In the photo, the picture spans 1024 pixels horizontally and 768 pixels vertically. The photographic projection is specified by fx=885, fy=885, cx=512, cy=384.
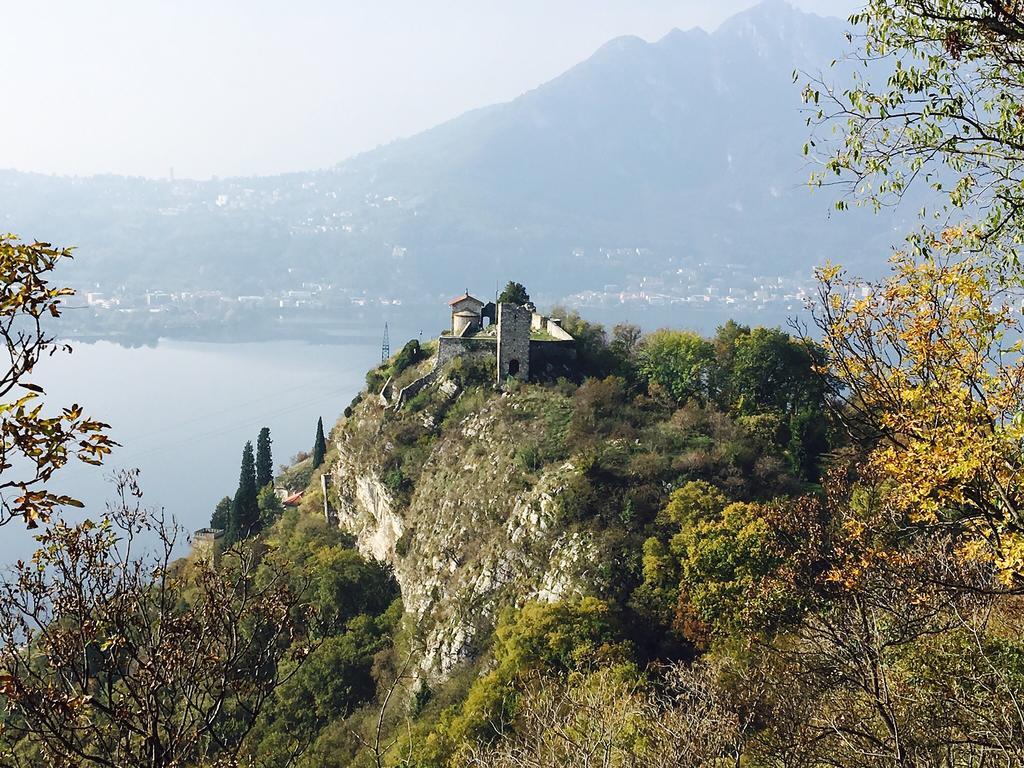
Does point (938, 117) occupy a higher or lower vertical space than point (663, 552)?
higher

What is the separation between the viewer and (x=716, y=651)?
17.6 metres

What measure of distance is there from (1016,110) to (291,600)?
708 cm

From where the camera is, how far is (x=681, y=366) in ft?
97.5

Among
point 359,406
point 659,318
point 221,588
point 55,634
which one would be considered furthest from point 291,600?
point 659,318

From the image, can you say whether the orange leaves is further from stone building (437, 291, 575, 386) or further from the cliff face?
stone building (437, 291, 575, 386)

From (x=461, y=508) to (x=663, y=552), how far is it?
7813mm

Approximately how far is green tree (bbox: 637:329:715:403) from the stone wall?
4.20 meters

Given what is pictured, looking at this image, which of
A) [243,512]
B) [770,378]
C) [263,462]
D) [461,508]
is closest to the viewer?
[461,508]

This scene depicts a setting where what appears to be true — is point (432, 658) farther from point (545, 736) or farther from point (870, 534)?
point (870, 534)

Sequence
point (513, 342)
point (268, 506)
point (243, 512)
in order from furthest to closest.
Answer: point (268, 506) < point (243, 512) < point (513, 342)

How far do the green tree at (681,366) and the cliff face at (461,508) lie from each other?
373cm

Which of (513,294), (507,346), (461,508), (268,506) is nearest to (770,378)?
(507,346)

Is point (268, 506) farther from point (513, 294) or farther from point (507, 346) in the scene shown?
point (507, 346)

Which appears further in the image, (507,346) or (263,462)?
(263,462)
